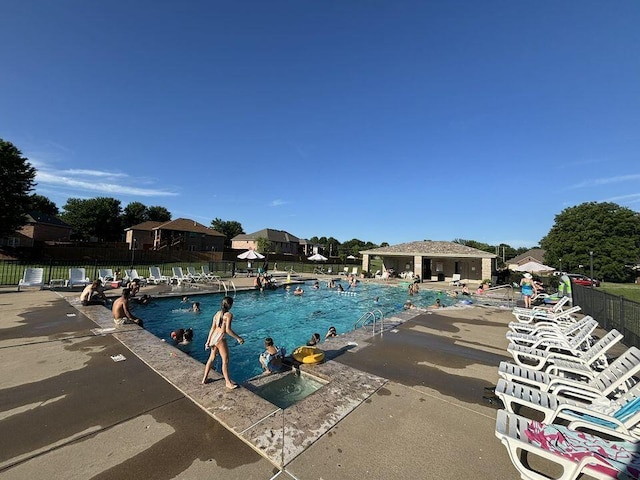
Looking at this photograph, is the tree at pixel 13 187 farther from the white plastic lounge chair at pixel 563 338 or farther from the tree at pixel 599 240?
the tree at pixel 599 240

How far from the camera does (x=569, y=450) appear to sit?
251cm

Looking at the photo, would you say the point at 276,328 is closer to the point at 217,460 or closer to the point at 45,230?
the point at 217,460

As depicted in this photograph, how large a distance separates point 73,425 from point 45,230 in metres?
58.2

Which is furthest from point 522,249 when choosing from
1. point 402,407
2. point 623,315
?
point 402,407

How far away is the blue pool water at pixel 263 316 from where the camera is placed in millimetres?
9180

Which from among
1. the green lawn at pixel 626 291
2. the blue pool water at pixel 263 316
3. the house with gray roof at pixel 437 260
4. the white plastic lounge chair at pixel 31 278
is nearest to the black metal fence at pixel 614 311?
the blue pool water at pixel 263 316

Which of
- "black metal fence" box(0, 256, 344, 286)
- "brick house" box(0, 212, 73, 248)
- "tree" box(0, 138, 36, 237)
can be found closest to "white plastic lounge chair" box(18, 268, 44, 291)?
"black metal fence" box(0, 256, 344, 286)

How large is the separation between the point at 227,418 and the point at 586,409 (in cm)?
435

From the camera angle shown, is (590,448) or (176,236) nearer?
(590,448)

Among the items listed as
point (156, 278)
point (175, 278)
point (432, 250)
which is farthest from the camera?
point (432, 250)

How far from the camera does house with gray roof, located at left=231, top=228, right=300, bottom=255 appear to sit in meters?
62.2

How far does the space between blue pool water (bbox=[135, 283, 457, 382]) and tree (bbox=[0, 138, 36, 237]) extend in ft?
96.6

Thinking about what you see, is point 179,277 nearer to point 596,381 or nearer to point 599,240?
point 596,381

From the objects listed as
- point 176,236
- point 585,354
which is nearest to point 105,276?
point 585,354
